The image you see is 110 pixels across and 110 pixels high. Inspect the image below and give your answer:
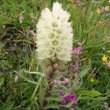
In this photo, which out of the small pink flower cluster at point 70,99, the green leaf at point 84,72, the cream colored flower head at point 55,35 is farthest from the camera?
the green leaf at point 84,72

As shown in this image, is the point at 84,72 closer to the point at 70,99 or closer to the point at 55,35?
the point at 70,99

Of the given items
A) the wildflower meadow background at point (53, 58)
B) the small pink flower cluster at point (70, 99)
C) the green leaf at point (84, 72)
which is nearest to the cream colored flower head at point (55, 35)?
the wildflower meadow background at point (53, 58)

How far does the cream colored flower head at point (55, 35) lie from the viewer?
180 cm

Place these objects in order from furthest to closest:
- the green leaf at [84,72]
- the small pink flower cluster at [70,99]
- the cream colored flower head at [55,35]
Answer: the green leaf at [84,72], the small pink flower cluster at [70,99], the cream colored flower head at [55,35]

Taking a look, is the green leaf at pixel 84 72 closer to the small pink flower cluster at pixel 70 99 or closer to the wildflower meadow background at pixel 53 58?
the wildflower meadow background at pixel 53 58

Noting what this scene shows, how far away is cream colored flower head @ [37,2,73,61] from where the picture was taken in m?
1.80

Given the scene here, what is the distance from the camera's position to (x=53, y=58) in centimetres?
188

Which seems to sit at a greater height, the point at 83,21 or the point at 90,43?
the point at 83,21

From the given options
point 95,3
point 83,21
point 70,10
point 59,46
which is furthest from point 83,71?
point 95,3

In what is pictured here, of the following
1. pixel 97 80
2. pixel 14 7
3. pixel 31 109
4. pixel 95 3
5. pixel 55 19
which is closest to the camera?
pixel 55 19

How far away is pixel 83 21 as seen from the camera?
11.6ft

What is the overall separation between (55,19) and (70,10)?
2188 millimetres

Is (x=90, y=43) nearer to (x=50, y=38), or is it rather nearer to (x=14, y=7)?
(x=14, y=7)

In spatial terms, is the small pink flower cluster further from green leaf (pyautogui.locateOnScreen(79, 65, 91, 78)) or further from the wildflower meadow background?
green leaf (pyautogui.locateOnScreen(79, 65, 91, 78))
